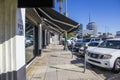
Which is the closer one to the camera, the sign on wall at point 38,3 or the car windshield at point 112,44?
the sign on wall at point 38,3

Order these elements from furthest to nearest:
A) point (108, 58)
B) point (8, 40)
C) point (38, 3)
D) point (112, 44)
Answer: point (112, 44) → point (108, 58) → point (8, 40) → point (38, 3)

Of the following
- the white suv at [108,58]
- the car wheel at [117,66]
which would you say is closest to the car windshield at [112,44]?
the white suv at [108,58]

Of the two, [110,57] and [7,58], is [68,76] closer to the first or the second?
[110,57]

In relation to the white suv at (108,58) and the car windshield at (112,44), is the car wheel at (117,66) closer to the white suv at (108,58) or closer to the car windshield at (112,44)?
the white suv at (108,58)

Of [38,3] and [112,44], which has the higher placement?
[38,3]

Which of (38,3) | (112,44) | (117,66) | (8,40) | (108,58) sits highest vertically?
(38,3)

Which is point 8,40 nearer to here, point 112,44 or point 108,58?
point 108,58

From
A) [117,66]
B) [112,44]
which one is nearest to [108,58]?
[117,66]

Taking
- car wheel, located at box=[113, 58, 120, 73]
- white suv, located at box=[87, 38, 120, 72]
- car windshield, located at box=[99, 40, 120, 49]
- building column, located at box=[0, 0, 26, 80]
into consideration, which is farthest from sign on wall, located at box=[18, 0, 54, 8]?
car windshield, located at box=[99, 40, 120, 49]

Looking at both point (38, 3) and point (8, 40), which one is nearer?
point (38, 3)

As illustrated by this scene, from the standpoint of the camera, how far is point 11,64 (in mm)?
5539

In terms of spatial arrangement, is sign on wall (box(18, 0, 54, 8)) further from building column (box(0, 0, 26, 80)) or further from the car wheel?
the car wheel

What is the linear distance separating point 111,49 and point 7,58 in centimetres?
689

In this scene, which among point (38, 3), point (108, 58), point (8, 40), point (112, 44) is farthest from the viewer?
point (112, 44)
